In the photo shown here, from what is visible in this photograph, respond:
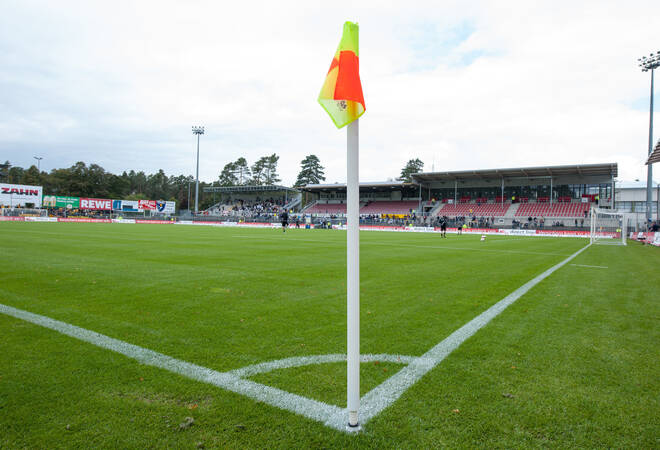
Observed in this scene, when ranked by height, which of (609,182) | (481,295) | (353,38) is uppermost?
(609,182)

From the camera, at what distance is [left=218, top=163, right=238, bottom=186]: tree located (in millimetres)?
110875

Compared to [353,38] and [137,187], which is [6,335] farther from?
[137,187]

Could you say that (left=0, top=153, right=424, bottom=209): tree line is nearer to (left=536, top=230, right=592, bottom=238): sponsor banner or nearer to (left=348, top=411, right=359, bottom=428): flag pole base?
(left=536, top=230, right=592, bottom=238): sponsor banner

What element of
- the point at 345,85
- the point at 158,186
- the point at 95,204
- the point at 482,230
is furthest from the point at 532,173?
the point at 158,186

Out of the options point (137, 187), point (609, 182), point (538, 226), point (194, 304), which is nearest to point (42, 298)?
point (194, 304)

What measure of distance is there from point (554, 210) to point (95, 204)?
250 ft

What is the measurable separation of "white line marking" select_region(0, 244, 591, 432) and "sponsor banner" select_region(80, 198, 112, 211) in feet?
244

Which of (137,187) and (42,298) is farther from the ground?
(137,187)

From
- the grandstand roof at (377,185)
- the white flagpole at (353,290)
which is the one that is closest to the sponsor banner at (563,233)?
the grandstand roof at (377,185)

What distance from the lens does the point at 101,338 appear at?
3.62 metres

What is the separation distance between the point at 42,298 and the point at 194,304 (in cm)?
222

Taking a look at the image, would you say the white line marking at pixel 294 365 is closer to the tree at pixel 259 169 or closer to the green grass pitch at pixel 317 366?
the green grass pitch at pixel 317 366

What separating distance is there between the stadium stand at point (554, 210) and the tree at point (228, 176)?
275ft

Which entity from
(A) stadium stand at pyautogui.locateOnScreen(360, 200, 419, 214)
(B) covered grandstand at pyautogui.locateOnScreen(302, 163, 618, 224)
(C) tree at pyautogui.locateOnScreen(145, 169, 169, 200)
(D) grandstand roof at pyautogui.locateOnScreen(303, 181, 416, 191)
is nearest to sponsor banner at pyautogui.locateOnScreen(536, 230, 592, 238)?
(B) covered grandstand at pyautogui.locateOnScreen(302, 163, 618, 224)
